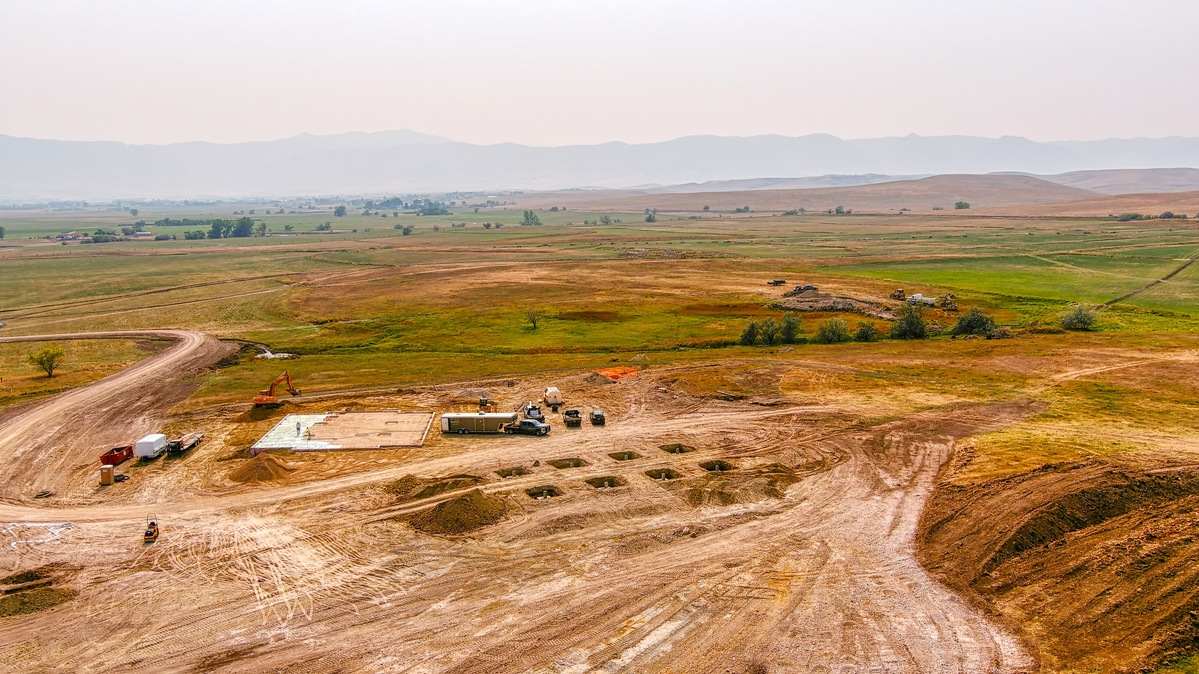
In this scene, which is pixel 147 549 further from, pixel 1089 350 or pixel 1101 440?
pixel 1089 350

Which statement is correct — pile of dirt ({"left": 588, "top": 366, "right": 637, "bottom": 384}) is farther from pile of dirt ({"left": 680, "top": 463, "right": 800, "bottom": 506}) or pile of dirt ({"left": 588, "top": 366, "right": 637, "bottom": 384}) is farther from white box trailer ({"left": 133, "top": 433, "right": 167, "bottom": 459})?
white box trailer ({"left": 133, "top": 433, "right": 167, "bottom": 459})

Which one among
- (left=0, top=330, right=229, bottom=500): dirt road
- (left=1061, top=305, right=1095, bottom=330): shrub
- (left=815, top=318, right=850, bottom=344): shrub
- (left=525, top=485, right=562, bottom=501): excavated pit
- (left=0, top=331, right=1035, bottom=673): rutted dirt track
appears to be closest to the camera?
(left=0, top=331, right=1035, bottom=673): rutted dirt track

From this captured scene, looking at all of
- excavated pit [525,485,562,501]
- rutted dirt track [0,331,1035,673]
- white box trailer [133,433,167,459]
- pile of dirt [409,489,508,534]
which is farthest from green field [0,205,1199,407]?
pile of dirt [409,489,508,534]

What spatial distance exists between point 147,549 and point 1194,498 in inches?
2136

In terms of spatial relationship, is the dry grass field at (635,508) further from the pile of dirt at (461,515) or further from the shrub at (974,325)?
the shrub at (974,325)

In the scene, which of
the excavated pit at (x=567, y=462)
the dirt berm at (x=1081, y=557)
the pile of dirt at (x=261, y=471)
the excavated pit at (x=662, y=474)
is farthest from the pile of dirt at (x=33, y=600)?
the dirt berm at (x=1081, y=557)

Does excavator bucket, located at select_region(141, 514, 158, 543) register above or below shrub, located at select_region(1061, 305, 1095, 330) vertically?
below

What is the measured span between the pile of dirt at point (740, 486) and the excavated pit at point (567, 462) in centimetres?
756

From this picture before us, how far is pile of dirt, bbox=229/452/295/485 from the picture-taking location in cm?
4241

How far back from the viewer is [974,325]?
81000mm

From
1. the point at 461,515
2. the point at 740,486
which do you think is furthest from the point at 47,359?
the point at 740,486

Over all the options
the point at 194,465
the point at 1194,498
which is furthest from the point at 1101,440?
the point at 194,465

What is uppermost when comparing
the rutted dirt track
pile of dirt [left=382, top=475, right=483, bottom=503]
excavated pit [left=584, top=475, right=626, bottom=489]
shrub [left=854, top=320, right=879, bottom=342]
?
shrub [left=854, top=320, right=879, bottom=342]

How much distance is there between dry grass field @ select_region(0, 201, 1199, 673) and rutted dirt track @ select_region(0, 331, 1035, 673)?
0.51 feet
